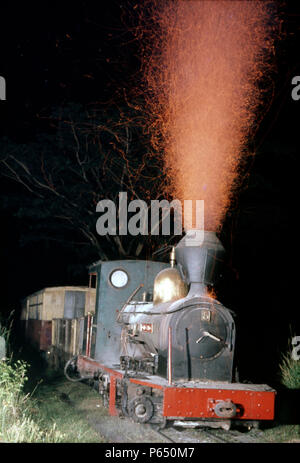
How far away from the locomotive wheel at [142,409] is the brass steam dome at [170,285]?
62.3 inches

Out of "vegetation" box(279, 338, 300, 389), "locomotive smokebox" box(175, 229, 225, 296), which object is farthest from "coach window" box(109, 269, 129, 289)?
"vegetation" box(279, 338, 300, 389)

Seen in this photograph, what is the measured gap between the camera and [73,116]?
1852 centimetres

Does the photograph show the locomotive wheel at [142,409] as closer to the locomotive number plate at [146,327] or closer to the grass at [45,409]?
the grass at [45,409]

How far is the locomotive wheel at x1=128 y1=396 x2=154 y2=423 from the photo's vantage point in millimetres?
7660

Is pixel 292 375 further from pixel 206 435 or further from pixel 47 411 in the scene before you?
pixel 47 411

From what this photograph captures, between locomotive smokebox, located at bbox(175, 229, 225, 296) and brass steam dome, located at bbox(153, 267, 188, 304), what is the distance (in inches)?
8.6

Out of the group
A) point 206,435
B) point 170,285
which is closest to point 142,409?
point 206,435

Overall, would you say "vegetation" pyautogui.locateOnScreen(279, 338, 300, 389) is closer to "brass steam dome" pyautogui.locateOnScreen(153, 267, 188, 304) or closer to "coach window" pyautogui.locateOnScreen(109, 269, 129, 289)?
"brass steam dome" pyautogui.locateOnScreen(153, 267, 188, 304)

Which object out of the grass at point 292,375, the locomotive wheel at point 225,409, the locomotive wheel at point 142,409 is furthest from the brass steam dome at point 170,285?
the grass at point 292,375

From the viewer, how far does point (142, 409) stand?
25.2ft

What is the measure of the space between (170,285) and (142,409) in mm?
1920

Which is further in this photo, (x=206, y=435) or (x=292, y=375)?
(x=292, y=375)

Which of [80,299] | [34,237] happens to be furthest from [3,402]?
[34,237]
